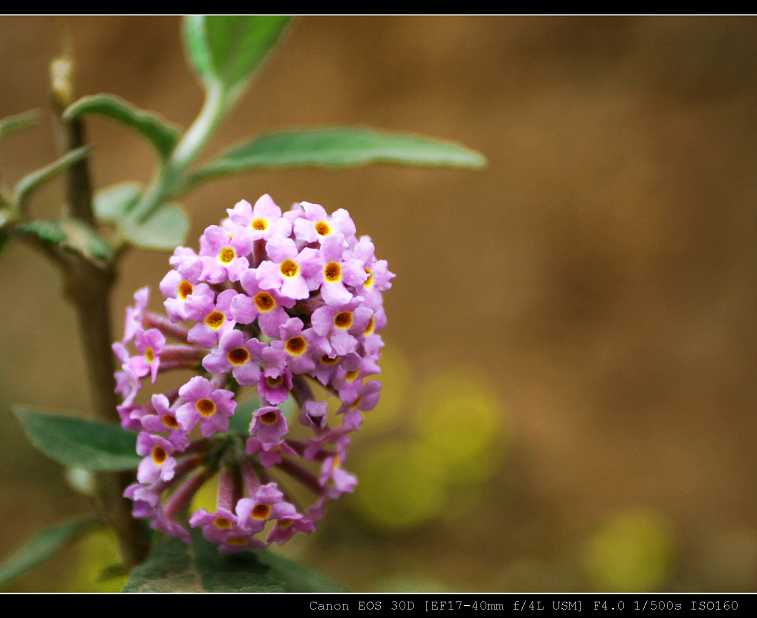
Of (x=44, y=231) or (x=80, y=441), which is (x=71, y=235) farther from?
(x=80, y=441)

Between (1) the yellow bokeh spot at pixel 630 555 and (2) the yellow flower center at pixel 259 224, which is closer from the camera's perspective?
(2) the yellow flower center at pixel 259 224

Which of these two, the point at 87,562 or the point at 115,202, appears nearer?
the point at 115,202

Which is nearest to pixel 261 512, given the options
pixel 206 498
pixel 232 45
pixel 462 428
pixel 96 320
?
pixel 96 320

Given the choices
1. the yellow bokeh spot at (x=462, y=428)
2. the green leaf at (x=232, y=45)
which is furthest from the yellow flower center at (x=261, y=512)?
the yellow bokeh spot at (x=462, y=428)

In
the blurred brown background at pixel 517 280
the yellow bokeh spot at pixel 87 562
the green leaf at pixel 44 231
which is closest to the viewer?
the green leaf at pixel 44 231

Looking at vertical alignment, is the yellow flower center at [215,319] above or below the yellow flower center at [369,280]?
below

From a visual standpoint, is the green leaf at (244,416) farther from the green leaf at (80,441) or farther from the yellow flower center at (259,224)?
the yellow flower center at (259,224)
